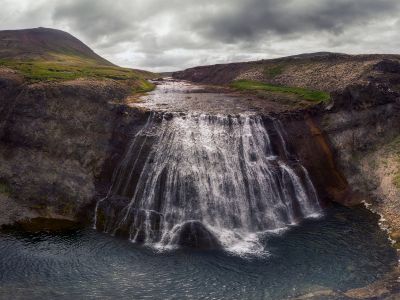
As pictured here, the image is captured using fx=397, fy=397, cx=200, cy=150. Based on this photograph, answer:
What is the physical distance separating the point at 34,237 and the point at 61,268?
30.8 ft

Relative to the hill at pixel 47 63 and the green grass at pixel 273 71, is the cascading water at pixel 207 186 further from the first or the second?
the green grass at pixel 273 71

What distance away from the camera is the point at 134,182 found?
53844 mm

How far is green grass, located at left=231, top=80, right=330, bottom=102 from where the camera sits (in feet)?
249

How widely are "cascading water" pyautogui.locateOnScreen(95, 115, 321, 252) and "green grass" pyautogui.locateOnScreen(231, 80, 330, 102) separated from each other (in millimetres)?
17542

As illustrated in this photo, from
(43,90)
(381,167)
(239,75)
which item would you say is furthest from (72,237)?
(239,75)

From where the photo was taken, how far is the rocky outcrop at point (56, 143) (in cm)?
5400

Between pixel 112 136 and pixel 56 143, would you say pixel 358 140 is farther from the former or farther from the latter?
pixel 56 143

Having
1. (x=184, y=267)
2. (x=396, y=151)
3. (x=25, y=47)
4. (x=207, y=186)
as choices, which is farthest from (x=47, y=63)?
(x=396, y=151)

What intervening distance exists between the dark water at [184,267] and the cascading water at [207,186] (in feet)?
9.91

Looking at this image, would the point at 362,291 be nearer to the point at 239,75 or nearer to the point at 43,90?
the point at 43,90

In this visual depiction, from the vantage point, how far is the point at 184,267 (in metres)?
40.9

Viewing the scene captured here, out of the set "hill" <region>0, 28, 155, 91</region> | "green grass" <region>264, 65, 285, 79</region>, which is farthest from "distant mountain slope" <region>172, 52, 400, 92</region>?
"hill" <region>0, 28, 155, 91</region>

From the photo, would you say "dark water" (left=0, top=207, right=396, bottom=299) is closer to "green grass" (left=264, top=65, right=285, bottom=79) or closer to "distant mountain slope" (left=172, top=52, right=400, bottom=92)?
"distant mountain slope" (left=172, top=52, right=400, bottom=92)

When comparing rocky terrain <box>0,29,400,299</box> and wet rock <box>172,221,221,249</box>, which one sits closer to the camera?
wet rock <box>172,221,221,249</box>
